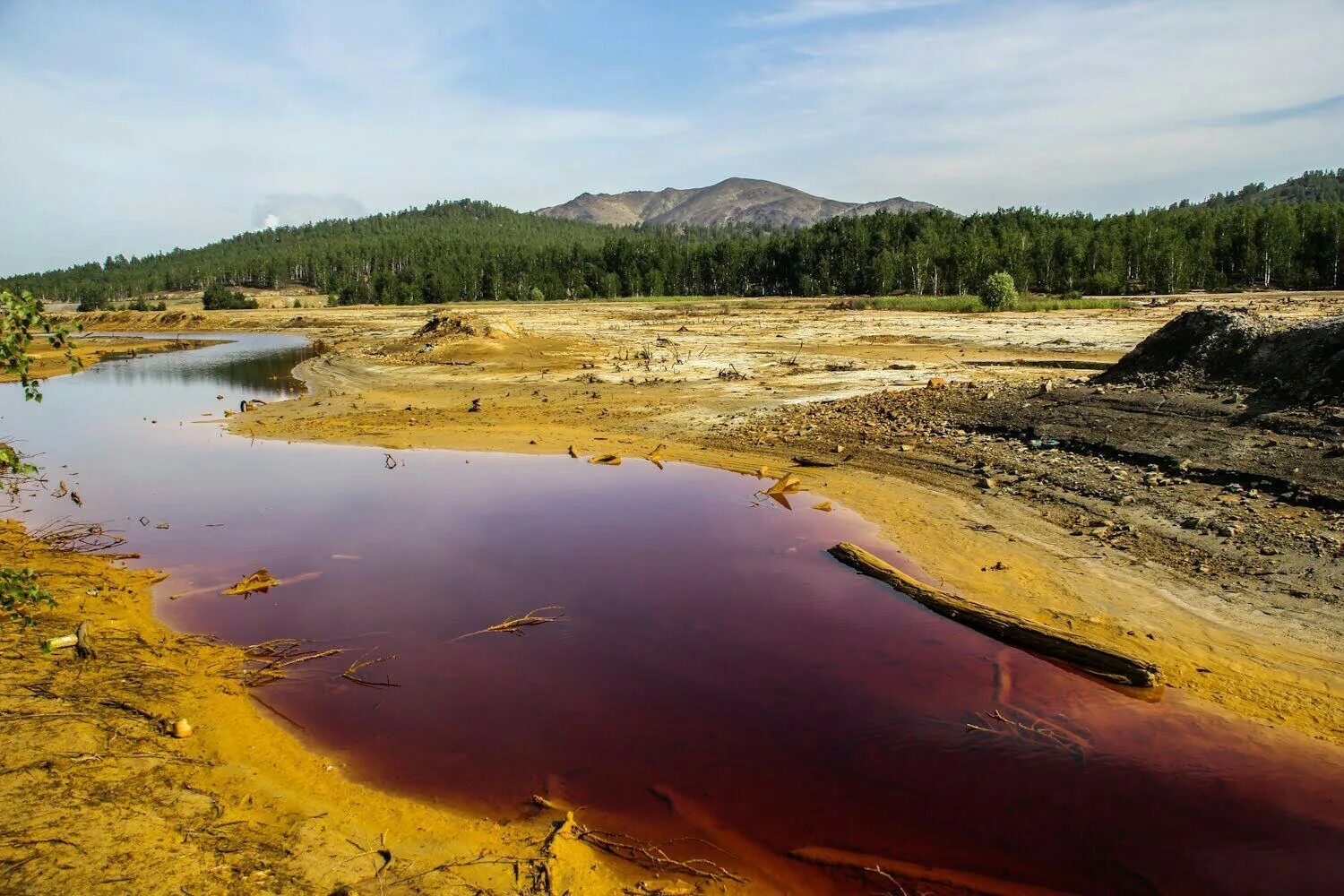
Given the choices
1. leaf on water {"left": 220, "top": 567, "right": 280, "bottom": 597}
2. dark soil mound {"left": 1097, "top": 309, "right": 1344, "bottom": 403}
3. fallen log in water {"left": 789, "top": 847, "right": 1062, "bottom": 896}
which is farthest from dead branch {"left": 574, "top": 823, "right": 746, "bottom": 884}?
dark soil mound {"left": 1097, "top": 309, "right": 1344, "bottom": 403}

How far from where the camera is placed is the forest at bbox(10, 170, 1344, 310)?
2532 inches

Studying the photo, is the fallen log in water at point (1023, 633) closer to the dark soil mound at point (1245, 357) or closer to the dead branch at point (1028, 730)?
the dead branch at point (1028, 730)

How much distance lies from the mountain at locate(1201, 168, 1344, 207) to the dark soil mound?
17784 cm

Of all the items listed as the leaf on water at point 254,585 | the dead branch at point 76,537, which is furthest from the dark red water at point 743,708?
the dead branch at point 76,537

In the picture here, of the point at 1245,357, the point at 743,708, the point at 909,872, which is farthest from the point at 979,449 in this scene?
the point at 909,872

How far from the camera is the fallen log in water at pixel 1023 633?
617 cm

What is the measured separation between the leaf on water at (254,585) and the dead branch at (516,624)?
9.95ft

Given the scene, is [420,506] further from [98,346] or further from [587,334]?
[98,346]

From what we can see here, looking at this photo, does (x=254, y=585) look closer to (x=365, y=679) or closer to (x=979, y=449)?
(x=365, y=679)

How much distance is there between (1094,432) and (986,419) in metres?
2.13

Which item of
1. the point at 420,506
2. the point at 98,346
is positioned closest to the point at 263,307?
the point at 98,346

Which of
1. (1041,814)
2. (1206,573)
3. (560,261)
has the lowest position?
(1041,814)

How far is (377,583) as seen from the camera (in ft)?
28.8

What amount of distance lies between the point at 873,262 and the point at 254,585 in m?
79.0
